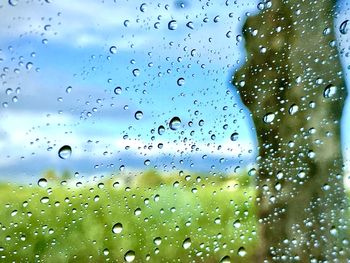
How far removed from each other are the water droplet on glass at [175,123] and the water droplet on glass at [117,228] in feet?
0.63

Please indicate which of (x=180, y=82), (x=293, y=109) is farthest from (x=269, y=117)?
(x=180, y=82)

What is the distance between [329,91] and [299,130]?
10cm

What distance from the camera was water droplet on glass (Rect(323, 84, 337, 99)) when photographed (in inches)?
39.4

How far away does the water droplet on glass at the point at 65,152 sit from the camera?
0.84 m

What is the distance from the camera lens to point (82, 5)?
875mm

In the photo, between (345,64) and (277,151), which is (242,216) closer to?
(277,151)

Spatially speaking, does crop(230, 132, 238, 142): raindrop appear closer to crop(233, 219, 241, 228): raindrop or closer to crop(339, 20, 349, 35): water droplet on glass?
crop(233, 219, 241, 228): raindrop

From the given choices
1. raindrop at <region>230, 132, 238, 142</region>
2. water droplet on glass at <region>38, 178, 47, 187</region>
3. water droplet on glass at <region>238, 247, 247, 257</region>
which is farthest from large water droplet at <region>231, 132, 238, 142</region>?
water droplet on glass at <region>38, 178, 47, 187</region>

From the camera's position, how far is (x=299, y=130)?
0.99 meters

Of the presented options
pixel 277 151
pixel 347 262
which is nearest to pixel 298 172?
pixel 277 151

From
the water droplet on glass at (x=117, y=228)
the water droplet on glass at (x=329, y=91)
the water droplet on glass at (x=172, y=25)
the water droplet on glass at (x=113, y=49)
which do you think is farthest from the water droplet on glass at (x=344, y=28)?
the water droplet on glass at (x=117, y=228)

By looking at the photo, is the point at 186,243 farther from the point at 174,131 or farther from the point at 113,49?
the point at 113,49

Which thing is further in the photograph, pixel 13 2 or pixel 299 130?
pixel 299 130

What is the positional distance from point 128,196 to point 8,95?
0.85ft
